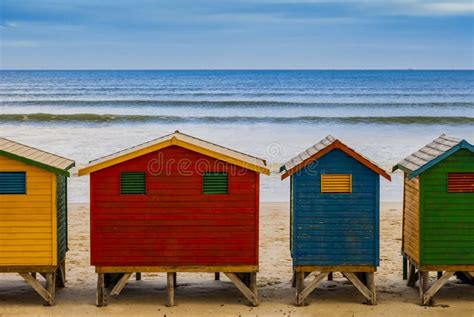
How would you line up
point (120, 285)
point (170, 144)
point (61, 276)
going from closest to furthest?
point (170, 144) → point (120, 285) → point (61, 276)

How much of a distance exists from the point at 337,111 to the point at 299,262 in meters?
62.9

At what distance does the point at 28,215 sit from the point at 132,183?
6.77 ft

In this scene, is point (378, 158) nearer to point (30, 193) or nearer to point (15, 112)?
point (30, 193)

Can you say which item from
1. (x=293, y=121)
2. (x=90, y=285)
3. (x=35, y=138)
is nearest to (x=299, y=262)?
(x=90, y=285)

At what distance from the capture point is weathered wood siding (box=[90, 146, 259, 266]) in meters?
16.1

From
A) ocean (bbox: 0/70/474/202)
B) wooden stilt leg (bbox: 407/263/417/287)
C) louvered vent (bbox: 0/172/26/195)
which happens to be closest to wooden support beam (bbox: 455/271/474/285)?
wooden stilt leg (bbox: 407/263/417/287)

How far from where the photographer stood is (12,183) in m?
15.9

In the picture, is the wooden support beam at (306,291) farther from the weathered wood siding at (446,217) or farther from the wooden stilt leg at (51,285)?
the wooden stilt leg at (51,285)

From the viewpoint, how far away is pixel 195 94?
358 ft

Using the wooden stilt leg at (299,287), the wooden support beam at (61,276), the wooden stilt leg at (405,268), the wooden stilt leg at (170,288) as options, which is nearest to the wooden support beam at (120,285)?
the wooden stilt leg at (170,288)

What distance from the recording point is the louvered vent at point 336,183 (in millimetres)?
16172

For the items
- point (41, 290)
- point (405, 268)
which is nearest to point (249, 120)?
point (405, 268)

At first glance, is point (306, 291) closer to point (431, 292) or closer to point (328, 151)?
point (431, 292)

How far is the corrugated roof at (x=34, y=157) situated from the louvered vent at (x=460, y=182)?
7.37 meters
